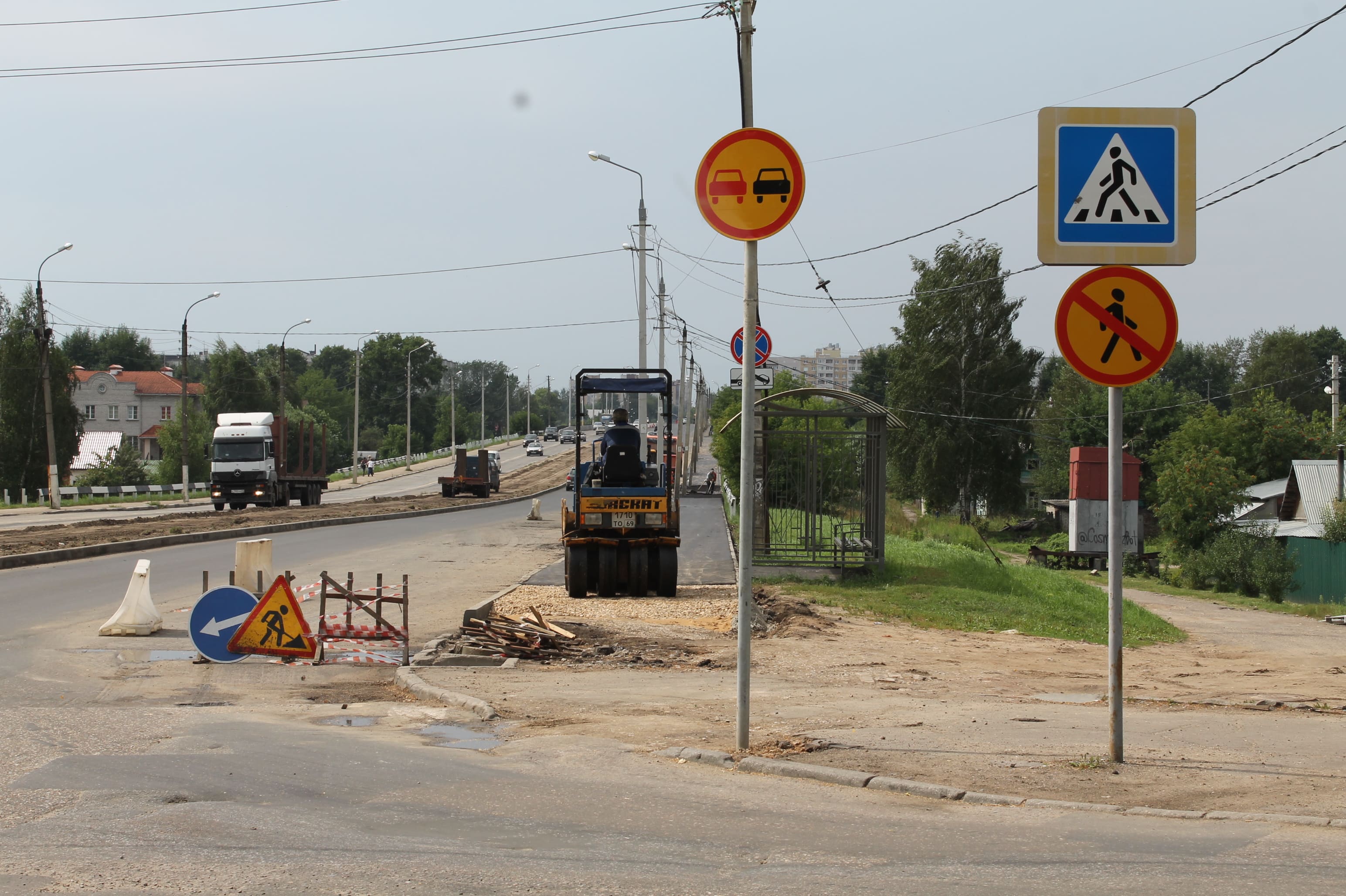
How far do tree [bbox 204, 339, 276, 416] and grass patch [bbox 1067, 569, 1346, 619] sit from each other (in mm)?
80098

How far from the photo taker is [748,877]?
5.04 m

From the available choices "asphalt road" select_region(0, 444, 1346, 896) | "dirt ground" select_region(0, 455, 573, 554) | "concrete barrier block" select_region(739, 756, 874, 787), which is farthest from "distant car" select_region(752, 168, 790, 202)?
"dirt ground" select_region(0, 455, 573, 554)

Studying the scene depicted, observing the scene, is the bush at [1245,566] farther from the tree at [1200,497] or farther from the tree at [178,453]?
the tree at [178,453]

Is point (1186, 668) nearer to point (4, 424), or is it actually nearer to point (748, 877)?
point (748, 877)

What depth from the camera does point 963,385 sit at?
192 ft

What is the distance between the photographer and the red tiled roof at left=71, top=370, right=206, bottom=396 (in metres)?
119

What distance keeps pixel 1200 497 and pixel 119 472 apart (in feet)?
219

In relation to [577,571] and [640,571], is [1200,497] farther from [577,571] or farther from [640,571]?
[577,571]

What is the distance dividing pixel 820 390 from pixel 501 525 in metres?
19.5

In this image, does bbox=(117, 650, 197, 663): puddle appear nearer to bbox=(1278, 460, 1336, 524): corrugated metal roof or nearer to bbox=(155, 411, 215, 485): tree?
bbox=(1278, 460, 1336, 524): corrugated metal roof

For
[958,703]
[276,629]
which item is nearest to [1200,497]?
[958,703]

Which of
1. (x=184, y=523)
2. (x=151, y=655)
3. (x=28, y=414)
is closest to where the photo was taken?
(x=151, y=655)

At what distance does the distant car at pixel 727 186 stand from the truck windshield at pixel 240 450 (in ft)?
133

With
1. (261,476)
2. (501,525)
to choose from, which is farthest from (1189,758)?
(261,476)
